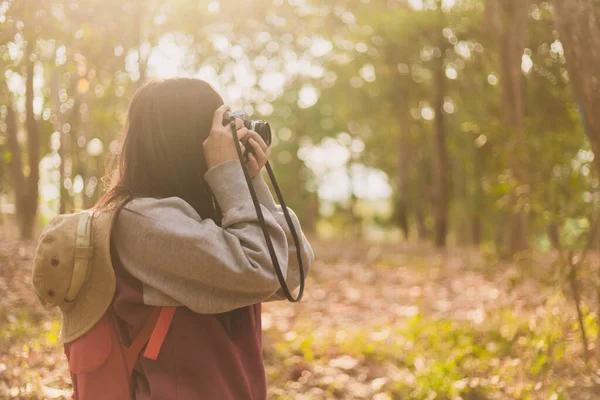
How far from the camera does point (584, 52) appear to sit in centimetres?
332

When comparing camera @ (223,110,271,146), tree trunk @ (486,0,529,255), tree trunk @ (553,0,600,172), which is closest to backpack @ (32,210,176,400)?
camera @ (223,110,271,146)

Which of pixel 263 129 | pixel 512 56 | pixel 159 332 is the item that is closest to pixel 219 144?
pixel 263 129

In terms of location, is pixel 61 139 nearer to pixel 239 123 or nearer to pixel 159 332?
pixel 239 123

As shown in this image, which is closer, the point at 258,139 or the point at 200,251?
the point at 200,251

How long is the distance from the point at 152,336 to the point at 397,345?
14.1ft

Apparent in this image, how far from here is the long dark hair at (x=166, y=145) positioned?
5.65 ft

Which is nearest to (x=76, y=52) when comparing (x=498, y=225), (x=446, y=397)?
(x=446, y=397)

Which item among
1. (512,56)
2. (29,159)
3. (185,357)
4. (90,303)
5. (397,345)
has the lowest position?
(397,345)

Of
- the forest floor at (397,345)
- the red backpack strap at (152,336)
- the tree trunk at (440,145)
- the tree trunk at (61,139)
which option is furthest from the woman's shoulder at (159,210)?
the tree trunk at (440,145)

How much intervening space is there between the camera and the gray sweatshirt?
0.14 meters

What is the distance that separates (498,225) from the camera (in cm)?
2533

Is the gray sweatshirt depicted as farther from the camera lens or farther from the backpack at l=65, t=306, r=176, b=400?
the camera lens

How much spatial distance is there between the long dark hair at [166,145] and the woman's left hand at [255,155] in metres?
0.14

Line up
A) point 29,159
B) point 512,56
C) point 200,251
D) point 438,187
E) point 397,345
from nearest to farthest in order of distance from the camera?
1. point 200,251
2. point 397,345
3. point 29,159
4. point 512,56
5. point 438,187
